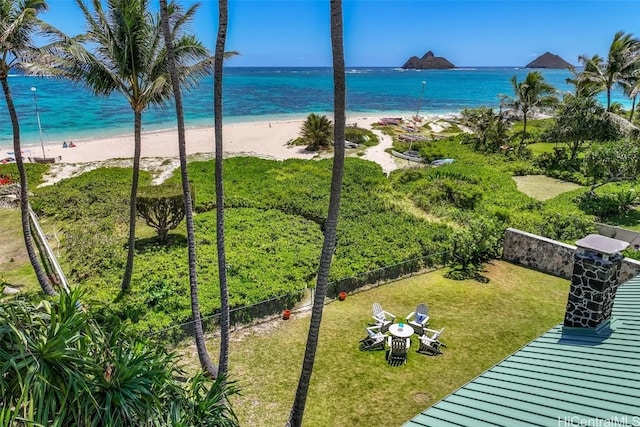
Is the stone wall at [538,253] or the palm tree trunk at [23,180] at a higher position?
the palm tree trunk at [23,180]

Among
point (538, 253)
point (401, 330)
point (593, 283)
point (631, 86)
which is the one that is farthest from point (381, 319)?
point (631, 86)

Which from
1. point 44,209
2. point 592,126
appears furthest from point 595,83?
point 44,209

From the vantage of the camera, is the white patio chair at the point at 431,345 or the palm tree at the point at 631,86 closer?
the white patio chair at the point at 431,345

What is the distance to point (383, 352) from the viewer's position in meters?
13.2

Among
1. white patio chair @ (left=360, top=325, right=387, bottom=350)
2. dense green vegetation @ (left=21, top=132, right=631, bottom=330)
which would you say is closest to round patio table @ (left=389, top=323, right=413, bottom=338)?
white patio chair @ (left=360, top=325, right=387, bottom=350)

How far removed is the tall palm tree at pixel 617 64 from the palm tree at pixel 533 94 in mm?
4596

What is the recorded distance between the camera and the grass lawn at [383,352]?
35.9ft

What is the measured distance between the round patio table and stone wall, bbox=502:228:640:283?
878 cm

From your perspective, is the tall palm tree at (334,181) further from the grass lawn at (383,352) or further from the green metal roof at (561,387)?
the grass lawn at (383,352)

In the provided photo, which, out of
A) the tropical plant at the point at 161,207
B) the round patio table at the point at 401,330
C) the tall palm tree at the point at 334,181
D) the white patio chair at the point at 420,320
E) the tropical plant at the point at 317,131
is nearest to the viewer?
the tall palm tree at the point at 334,181

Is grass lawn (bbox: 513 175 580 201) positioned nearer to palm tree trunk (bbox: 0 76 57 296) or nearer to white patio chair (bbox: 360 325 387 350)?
white patio chair (bbox: 360 325 387 350)

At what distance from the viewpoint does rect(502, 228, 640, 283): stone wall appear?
1802cm

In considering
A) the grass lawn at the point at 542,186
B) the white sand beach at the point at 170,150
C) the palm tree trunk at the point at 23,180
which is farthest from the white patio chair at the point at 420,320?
the white sand beach at the point at 170,150

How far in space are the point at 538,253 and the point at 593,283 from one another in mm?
11317
